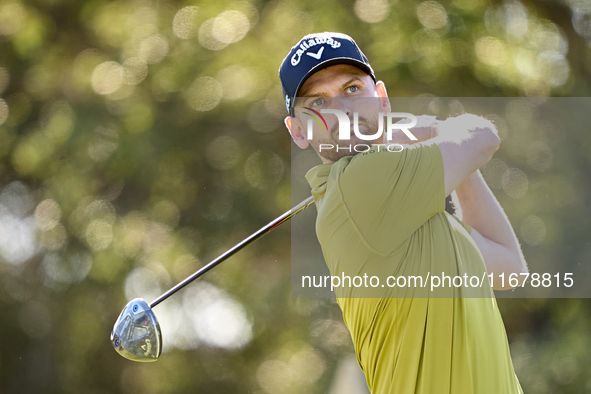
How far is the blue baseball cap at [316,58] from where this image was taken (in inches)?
48.4

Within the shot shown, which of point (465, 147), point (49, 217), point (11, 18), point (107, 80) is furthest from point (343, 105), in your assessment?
point (11, 18)

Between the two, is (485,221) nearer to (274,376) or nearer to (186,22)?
(274,376)

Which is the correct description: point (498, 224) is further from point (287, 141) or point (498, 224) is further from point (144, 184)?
point (144, 184)

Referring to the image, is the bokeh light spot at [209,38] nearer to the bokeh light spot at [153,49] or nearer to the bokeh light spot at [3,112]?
the bokeh light spot at [153,49]

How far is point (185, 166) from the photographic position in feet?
14.2

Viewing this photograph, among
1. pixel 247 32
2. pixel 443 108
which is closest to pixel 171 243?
pixel 247 32

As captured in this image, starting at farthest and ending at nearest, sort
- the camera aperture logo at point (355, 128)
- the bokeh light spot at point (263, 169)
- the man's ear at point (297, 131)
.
Answer: the bokeh light spot at point (263, 169) < the man's ear at point (297, 131) < the camera aperture logo at point (355, 128)

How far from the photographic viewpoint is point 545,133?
3666 mm

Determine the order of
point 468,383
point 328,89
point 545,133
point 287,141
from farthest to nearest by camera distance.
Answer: point 287,141 < point 545,133 < point 328,89 < point 468,383

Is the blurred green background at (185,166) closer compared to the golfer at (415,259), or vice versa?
the golfer at (415,259)

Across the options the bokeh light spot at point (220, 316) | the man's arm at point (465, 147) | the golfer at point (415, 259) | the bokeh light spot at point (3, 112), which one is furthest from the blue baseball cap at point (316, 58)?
the bokeh light spot at point (3, 112)

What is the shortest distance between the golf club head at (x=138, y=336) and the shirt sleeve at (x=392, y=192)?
800mm

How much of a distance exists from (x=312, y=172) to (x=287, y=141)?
9.70ft

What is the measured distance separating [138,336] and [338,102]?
0.87 meters
